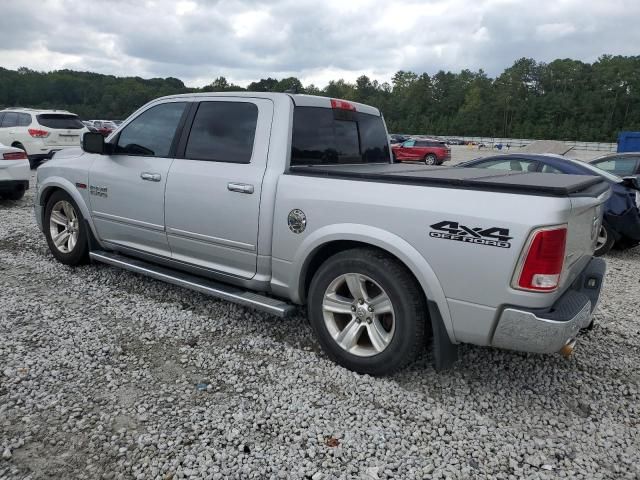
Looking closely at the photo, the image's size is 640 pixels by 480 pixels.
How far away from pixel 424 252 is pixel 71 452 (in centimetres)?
216

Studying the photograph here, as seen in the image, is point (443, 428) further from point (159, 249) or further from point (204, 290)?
point (159, 249)


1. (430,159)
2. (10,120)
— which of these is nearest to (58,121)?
(10,120)

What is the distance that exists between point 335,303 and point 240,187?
110 centimetres

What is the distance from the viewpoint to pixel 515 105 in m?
92.4

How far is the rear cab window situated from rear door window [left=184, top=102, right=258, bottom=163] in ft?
1.18

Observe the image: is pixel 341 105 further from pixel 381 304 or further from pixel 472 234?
pixel 472 234

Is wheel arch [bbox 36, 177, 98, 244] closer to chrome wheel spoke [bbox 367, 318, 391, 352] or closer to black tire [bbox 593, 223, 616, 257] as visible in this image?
chrome wheel spoke [bbox 367, 318, 391, 352]

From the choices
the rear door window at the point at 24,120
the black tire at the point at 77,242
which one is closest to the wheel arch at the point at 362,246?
the black tire at the point at 77,242

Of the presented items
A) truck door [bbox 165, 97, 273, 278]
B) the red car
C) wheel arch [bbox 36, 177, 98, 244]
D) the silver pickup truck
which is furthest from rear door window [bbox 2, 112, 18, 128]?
the red car

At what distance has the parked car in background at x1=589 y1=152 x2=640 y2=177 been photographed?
880 centimetres

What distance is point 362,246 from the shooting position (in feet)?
10.6

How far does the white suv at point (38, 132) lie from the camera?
13430mm

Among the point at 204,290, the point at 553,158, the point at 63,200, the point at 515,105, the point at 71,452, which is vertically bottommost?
the point at 71,452

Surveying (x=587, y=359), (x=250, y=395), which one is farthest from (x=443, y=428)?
(x=587, y=359)
